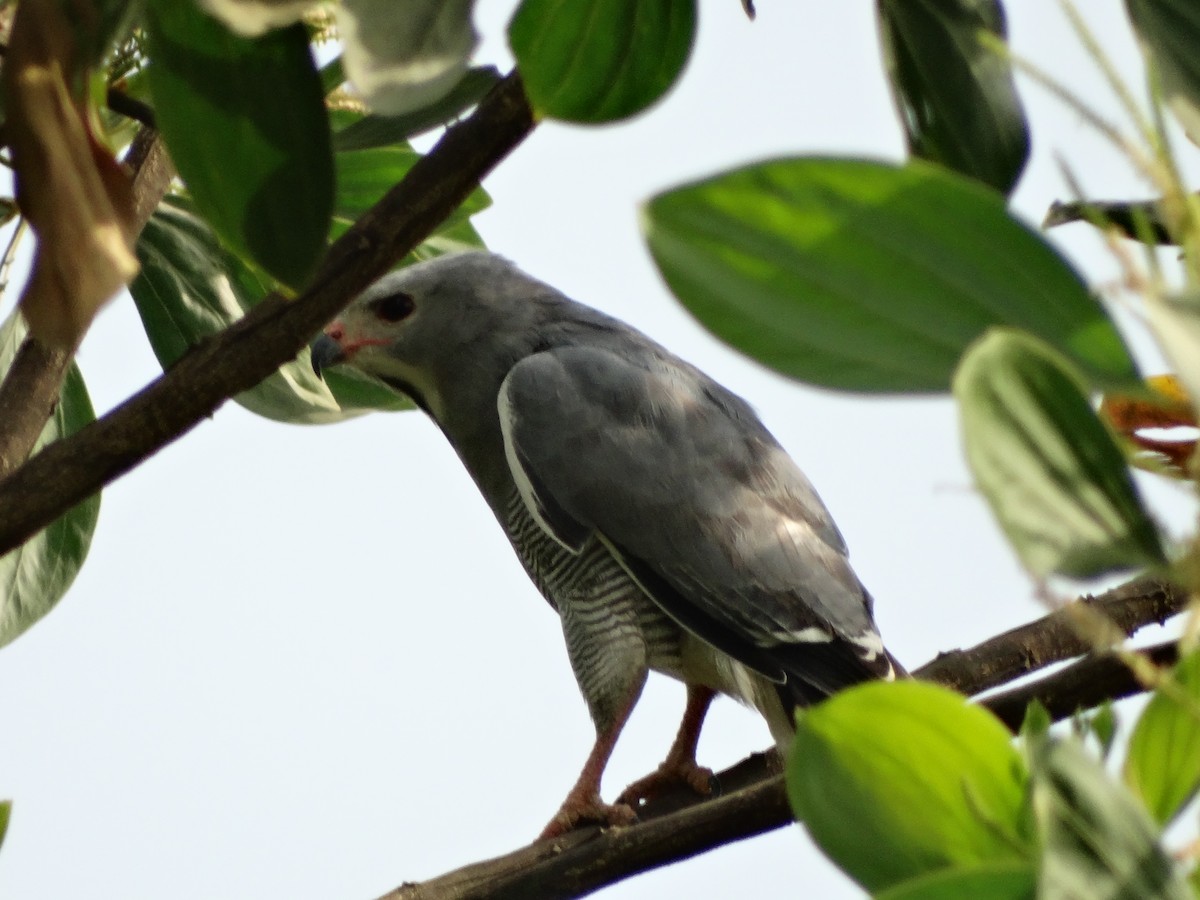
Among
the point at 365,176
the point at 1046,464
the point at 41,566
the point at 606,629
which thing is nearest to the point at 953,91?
the point at 1046,464

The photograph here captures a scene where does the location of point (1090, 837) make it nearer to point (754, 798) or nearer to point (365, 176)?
point (754, 798)

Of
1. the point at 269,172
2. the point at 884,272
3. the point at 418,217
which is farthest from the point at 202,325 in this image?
the point at 884,272

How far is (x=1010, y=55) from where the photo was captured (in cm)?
73

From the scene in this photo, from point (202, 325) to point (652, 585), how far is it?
4.44ft

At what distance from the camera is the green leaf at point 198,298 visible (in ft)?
7.77

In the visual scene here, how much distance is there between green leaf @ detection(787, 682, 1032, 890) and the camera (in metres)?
0.79

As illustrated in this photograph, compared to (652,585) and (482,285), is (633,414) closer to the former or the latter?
(652,585)

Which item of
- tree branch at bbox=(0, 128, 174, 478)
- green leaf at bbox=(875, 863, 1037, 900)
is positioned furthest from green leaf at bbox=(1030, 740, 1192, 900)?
tree branch at bbox=(0, 128, 174, 478)

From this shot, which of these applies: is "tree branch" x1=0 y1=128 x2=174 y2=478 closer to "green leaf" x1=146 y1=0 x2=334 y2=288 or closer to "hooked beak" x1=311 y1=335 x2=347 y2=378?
"green leaf" x1=146 y1=0 x2=334 y2=288

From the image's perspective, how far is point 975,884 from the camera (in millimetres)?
714

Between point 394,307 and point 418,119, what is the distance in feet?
7.42

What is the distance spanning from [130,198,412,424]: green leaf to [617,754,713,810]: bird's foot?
128cm

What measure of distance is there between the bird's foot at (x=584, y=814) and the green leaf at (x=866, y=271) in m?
2.31

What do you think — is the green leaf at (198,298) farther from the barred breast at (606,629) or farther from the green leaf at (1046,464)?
the green leaf at (1046,464)
